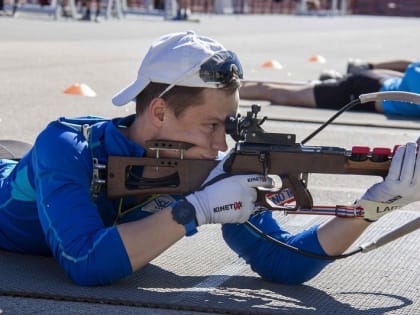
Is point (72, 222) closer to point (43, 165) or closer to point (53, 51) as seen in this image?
point (43, 165)

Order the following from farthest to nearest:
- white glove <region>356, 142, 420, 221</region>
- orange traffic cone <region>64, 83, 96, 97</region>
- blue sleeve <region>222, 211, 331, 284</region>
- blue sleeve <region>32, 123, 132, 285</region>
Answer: orange traffic cone <region>64, 83, 96, 97</region> < blue sleeve <region>222, 211, 331, 284</region> < blue sleeve <region>32, 123, 132, 285</region> < white glove <region>356, 142, 420, 221</region>

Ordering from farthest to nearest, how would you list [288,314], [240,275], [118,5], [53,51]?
1. [118,5]
2. [53,51]
3. [240,275]
4. [288,314]

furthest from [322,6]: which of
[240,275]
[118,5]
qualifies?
[240,275]

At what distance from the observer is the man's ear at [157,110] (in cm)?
362

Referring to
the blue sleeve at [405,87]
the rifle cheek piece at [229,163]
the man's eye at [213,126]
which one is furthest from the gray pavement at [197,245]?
the man's eye at [213,126]

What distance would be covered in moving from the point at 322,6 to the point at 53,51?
1512 inches

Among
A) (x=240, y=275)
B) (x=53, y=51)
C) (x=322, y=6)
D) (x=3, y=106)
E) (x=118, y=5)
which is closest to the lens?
(x=240, y=275)

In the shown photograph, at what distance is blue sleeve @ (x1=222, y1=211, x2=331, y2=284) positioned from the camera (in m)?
3.81

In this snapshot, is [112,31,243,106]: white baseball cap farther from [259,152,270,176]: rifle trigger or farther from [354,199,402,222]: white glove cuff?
[354,199,402,222]: white glove cuff

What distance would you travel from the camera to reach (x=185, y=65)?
3.59m

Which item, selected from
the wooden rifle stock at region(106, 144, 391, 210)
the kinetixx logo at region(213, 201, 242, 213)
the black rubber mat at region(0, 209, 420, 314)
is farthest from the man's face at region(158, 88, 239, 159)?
the black rubber mat at region(0, 209, 420, 314)

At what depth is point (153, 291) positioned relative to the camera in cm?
368

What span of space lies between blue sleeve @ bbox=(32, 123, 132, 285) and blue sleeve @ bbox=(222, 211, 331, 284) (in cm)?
53

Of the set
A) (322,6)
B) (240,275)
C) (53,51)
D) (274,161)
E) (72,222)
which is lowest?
(322,6)
